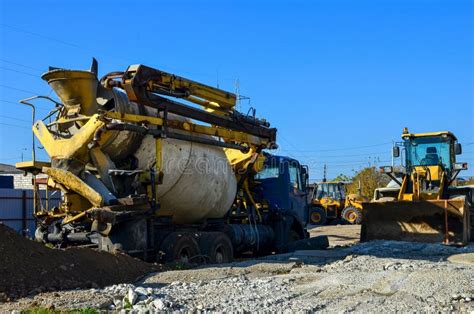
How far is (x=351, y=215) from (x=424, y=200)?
17.2 m

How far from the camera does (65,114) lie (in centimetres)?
1141

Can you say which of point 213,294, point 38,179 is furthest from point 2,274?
point 38,179

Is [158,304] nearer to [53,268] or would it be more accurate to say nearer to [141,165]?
[53,268]

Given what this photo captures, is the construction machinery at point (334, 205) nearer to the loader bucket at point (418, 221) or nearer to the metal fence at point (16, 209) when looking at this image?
the loader bucket at point (418, 221)

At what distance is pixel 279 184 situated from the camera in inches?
651

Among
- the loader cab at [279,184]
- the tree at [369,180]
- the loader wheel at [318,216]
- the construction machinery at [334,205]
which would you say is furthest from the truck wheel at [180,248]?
the tree at [369,180]

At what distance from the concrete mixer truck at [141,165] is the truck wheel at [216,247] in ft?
0.07

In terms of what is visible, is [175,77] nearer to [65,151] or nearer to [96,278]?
[65,151]

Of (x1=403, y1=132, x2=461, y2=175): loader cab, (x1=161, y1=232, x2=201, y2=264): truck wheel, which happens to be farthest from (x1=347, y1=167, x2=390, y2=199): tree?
(x1=161, y1=232, x2=201, y2=264): truck wheel

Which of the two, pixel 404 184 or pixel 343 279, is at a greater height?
pixel 404 184

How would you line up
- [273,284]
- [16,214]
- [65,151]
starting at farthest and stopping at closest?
[16,214], [65,151], [273,284]

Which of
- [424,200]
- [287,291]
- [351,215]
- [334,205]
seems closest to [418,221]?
[424,200]

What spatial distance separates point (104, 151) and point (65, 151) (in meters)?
0.75

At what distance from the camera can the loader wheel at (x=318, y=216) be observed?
35.2 m
